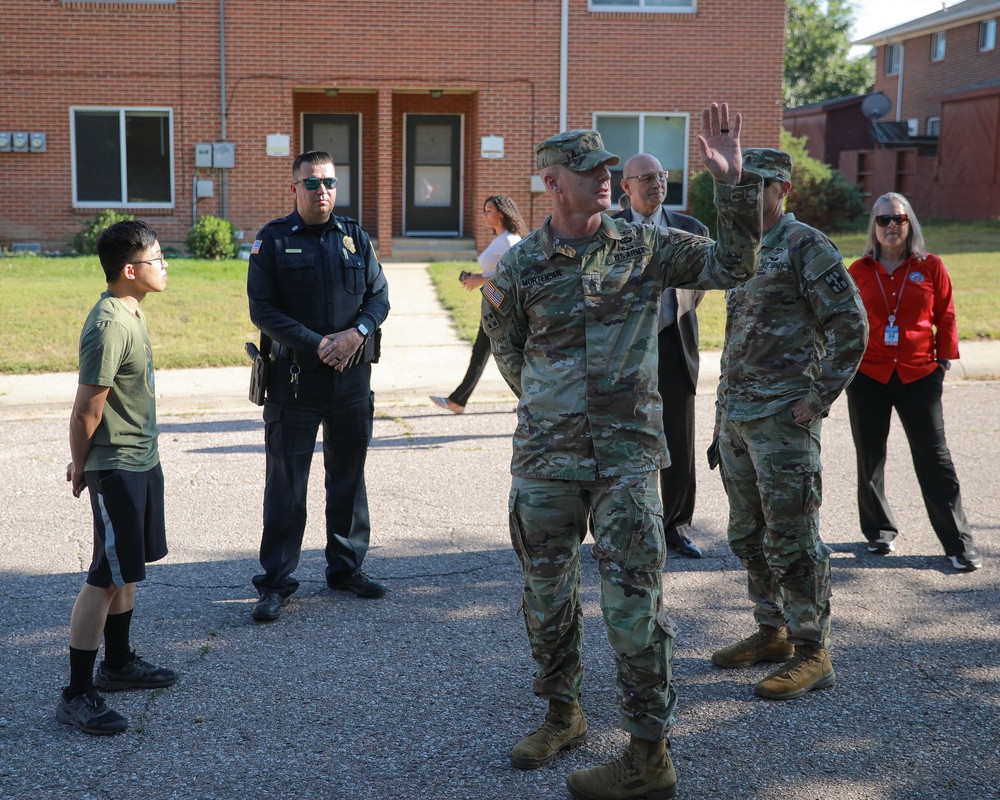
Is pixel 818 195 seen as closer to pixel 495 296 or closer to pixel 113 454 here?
pixel 495 296

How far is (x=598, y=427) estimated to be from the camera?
11.8ft

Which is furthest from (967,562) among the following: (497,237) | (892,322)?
(497,237)

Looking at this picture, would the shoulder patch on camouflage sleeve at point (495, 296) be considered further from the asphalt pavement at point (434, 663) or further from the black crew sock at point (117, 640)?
the black crew sock at point (117, 640)

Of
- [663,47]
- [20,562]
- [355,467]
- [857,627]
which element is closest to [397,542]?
[355,467]

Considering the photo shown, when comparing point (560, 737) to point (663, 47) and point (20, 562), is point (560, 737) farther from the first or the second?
point (663, 47)

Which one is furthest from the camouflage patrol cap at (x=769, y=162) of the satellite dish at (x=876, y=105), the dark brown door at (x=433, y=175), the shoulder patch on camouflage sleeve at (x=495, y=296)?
the satellite dish at (x=876, y=105)

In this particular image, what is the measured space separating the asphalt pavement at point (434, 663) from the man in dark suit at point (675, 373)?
30 cm

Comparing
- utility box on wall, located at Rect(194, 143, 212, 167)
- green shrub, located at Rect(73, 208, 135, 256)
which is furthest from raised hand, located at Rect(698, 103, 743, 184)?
utility box on wall, located at Rect(194, 143, 212, 167)

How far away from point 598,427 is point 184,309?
1093 centimetres

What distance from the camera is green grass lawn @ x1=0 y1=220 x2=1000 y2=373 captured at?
11.5m

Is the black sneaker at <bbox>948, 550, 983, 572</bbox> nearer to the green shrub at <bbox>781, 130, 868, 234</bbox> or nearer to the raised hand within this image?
the raised hand

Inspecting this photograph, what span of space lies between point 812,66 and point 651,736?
59.8m

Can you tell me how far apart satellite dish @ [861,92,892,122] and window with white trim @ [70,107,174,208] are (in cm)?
2221

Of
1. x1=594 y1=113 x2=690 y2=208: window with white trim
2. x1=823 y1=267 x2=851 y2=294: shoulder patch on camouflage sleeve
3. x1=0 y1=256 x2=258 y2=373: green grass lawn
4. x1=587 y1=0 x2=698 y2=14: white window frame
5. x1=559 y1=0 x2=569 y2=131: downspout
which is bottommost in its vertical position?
x1=0 y1=256 x2=258 y2=373: green grass lawn
